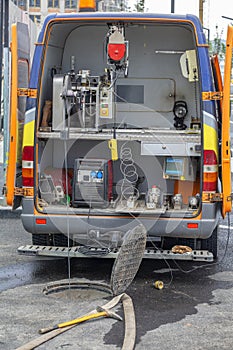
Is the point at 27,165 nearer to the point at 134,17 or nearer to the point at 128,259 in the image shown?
the point at 128,259

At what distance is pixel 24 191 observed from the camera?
24.3 ft

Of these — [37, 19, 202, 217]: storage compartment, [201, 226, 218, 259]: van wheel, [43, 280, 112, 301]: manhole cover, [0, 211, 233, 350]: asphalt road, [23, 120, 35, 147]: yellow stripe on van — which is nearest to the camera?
[0, 211, 233, 350]: asphalt road

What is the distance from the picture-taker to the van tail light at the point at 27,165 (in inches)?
290

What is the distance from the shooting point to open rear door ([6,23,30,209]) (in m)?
7.34

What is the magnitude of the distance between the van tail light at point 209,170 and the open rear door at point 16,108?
190cm

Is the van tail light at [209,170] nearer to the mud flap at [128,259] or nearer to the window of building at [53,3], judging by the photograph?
the mud flap at [128,259]

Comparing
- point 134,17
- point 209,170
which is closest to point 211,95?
point 209,170

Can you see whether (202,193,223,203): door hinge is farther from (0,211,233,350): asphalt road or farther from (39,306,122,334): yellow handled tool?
(39,306,122,334): yellow handled tool

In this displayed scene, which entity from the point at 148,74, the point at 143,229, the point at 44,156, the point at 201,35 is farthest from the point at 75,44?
the point at 143,229

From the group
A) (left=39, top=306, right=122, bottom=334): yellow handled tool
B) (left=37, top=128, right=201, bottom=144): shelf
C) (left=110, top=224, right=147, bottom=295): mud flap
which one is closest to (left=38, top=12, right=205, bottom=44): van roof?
(left=37, top=128, right=201, bottom=144): shelf

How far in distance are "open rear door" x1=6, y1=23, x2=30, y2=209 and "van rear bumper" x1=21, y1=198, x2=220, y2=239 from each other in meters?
0.34

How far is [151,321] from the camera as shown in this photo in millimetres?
6074

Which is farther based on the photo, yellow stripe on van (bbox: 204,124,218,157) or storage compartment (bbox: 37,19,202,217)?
storage compartment (bbox: 37,19,202,217)

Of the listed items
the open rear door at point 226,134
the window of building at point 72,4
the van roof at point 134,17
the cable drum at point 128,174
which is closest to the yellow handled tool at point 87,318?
the open rear door at point 226,134
